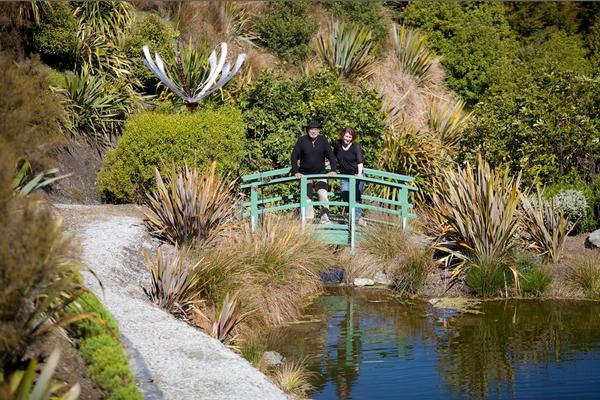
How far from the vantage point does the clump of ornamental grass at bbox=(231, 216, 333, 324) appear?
12.7 metres

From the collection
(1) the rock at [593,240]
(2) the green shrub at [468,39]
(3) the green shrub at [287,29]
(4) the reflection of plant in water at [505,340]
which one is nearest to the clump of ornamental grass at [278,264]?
(4) the reflection of plant in water at [505,340]

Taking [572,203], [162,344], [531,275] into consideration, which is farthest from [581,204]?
[162,344]

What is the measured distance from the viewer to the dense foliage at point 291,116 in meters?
17.7

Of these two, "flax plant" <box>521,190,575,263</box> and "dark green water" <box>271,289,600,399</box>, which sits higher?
"flax plant" <box>521,190,575,263</box>

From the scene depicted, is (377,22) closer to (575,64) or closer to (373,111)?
(575,64)

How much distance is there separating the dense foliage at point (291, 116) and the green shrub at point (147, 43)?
11.2 ft

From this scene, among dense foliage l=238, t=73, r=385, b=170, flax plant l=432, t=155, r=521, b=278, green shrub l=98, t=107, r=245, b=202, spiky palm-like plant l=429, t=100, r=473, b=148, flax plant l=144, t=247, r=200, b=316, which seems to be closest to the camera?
flax plant l=144, t=247, r=200, b=316

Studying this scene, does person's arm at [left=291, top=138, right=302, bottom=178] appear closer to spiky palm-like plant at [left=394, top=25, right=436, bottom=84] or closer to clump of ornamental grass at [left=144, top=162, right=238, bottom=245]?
clump of ornamental grass at [left=144, top=162, right=238, bottom=245]

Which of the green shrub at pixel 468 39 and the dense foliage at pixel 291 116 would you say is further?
the green shrub at pixel 468 39

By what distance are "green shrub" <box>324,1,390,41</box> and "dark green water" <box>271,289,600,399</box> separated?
10.5 m

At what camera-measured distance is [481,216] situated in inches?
556

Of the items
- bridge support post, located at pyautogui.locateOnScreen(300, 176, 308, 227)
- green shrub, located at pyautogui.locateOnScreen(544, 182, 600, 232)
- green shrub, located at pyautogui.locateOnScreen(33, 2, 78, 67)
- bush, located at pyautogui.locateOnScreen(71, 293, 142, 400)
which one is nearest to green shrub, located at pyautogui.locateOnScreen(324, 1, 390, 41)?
green shrub, located at pyautogui.locateOnScreen(33, 2, 78, 67)

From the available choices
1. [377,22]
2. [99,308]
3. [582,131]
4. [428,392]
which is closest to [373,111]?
[582,131]

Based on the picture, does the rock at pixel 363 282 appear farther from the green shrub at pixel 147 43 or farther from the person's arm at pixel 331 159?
the green shrub at pixel 147 43
